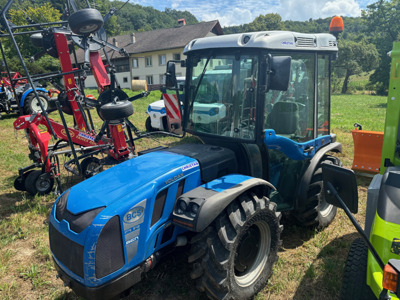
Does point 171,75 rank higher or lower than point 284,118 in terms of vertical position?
higher

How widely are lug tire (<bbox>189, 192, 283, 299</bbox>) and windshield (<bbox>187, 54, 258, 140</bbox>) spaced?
0.77 meters

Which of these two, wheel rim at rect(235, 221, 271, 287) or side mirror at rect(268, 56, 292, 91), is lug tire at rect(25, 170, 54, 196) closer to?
wheel rim at rect(235, 221, 271, 287)

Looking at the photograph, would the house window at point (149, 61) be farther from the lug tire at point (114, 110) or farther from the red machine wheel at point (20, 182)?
the lug tire at point (114, 110)

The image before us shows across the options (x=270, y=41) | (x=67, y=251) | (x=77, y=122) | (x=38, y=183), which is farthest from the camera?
(x=77, y=122)

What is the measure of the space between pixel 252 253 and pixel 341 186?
1.29 metres

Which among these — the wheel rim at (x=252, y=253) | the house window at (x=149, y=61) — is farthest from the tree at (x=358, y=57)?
the wheel rim at (x=252, y=253)

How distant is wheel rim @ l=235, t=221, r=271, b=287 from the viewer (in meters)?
2.74

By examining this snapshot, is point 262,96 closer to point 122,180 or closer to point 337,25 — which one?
point 122,180

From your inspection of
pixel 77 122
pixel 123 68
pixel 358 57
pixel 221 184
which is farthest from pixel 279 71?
pixel 123 68

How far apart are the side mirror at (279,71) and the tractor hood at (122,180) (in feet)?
3.33

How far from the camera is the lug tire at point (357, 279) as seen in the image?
7.00ft

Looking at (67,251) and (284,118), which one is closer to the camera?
(67,251)

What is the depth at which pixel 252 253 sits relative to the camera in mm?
2883

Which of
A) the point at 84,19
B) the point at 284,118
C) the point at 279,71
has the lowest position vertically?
the point at 284,118
